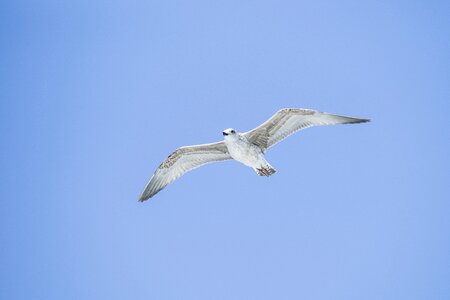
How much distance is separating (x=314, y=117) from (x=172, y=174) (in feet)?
14.6

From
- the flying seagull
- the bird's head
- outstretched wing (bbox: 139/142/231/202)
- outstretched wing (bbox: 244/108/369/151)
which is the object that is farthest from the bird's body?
outstretched wing (bbox: 139/142/231/202)

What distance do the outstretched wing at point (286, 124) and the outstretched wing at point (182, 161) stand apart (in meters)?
1.09

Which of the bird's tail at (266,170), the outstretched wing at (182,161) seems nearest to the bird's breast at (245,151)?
the bird's tail at (266,170)

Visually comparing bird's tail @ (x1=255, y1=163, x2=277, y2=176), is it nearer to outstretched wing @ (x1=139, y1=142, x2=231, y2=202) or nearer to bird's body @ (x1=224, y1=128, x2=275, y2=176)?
bird's body @ (x1=224, y1=128, x2=275, y2=176)

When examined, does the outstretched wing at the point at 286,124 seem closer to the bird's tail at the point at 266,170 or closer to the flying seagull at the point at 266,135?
the flying seagull at the point at 266,135

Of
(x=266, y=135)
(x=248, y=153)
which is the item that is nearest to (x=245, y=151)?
(x=248, y=153)

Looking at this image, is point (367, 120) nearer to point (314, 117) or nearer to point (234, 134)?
point (314, 117)

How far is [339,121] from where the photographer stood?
55.2ft

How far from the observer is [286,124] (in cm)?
1673

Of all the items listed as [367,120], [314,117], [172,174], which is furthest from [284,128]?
[172,174]

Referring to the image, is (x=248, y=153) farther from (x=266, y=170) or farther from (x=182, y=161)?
(x=182, y=161)

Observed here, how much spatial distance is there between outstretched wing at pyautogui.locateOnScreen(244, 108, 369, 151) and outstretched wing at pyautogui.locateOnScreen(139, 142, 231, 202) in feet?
3.57

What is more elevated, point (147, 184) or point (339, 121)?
point (147, 184)

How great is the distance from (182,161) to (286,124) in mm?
3310
